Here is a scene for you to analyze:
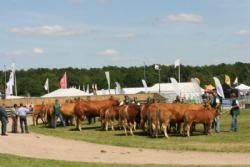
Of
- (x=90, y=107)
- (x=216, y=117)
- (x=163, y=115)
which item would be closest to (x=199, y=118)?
(x=216, y=117)

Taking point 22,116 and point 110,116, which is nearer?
point 110,116

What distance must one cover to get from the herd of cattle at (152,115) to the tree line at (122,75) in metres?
119

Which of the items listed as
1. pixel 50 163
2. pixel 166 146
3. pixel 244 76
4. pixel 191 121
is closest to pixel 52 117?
pixel 191 121

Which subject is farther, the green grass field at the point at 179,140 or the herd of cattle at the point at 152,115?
the herd of cattle at the point at 152,115

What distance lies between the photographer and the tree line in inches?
6211

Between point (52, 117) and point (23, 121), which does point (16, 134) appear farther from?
point (52, 117)

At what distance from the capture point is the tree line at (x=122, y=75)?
157750mm

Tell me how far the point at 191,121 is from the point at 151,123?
191 centimetres

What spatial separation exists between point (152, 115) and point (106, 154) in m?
6.54

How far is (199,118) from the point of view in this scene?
27062mm

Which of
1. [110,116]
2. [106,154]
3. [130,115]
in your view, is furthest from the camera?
[110,116]

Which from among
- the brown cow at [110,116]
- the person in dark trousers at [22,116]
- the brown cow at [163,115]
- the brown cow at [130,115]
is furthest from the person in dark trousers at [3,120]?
the brown cow at [163,115]

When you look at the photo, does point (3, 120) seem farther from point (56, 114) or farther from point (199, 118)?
point (199, 118)

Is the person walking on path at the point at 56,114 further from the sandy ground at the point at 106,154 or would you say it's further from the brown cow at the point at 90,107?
the sandy ground at the point at 106,154
